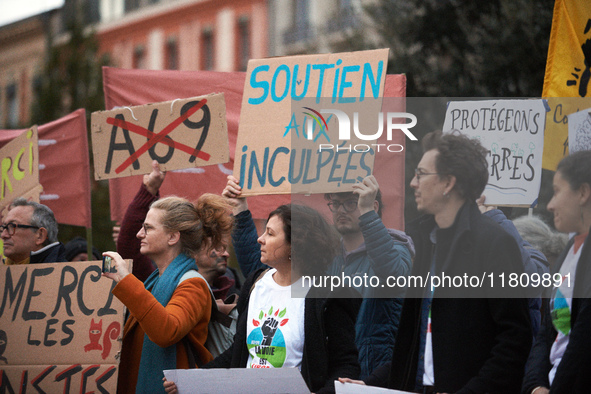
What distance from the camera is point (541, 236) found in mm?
3041

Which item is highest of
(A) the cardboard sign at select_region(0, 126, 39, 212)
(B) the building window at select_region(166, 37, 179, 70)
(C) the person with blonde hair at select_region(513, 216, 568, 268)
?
(B) the building window at select_region(166, 37, 179, 70)

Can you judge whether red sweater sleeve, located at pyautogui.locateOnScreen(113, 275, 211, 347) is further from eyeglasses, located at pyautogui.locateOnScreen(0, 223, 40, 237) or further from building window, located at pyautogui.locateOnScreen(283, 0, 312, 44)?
building window, located at pyautogui.locateOnScreen(283, 0, 312, 44)

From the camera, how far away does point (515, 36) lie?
9.82 m

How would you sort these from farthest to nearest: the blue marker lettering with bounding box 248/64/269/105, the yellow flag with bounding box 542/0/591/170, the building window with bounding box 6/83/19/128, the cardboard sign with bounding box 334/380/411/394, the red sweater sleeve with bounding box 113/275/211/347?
the building window with bounding box 6/83/19/128 → the blue marker lettering with bounding box 248/64/269/105 → the yellow flag with bounding box 542/0/591/170 → the red sweater sleeve with bounding box 113/275/211/347 → the cardboard sign with bounding box 334/380/411/394

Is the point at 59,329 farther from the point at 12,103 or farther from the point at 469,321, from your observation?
the point at 12,103

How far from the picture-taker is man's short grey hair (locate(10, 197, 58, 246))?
189 inches

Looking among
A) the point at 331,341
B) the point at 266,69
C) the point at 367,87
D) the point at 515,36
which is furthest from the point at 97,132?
the point at 515,36

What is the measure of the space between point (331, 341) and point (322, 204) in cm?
59

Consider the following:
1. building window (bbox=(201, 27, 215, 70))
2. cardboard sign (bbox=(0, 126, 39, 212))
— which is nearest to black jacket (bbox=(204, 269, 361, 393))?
cardboard sign (bbox=(0, 126, 39, 212))

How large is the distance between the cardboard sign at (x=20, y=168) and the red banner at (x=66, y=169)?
61 centimetres

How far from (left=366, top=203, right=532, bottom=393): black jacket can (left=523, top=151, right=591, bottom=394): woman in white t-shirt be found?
0.10 metres

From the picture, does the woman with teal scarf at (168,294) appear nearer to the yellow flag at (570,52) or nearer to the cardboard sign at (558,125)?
the cardboard sign at (558,125)

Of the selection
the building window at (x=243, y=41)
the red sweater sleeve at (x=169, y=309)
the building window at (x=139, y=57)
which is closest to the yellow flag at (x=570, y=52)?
the red sweater sleeve at (x=169, y=309)

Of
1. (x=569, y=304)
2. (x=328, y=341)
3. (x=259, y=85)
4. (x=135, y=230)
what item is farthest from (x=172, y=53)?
(x=569, y=304)
